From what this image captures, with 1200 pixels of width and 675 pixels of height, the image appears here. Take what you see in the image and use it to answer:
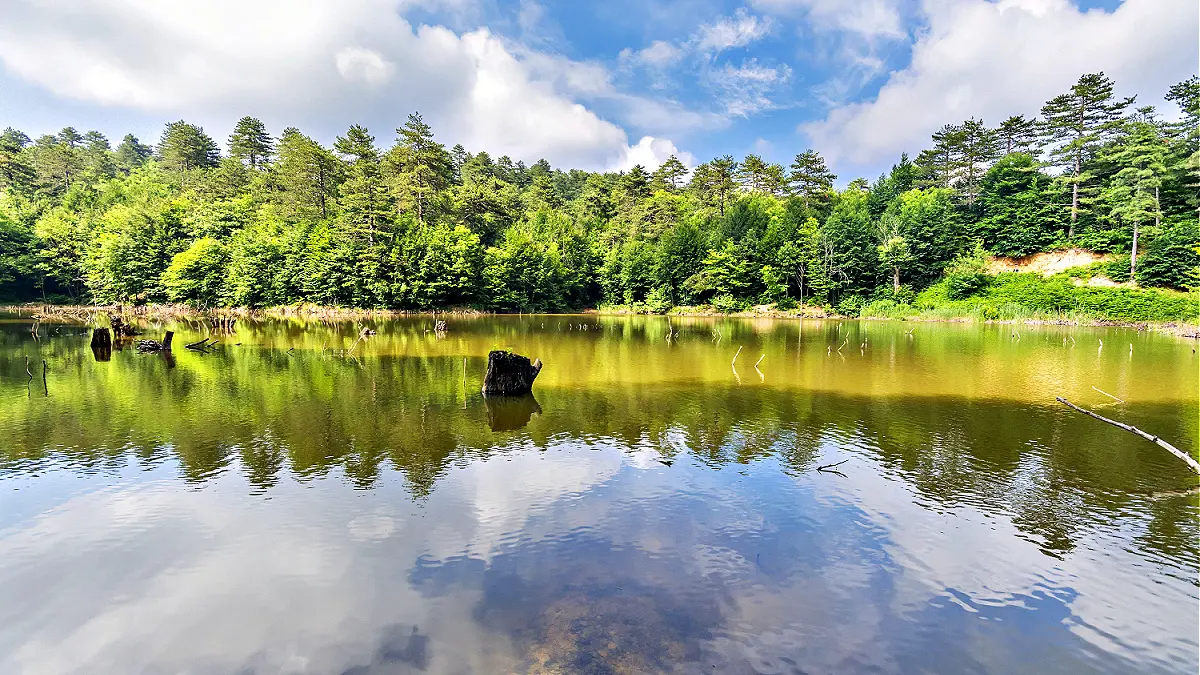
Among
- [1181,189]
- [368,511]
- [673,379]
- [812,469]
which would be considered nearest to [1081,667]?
[812,469]

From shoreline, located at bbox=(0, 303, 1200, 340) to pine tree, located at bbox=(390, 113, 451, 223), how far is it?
15542 mm

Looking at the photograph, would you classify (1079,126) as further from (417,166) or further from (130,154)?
(130,154)

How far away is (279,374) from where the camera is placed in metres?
20.7

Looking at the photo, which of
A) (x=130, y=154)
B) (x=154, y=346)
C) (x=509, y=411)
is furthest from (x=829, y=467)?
(x=130, y=154)

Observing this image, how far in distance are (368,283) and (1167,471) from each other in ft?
205

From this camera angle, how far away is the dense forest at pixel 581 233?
189 feet

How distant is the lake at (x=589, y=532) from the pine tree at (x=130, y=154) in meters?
137

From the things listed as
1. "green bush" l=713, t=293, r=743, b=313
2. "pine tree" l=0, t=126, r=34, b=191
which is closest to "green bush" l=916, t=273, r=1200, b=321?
"green bush" l=713, t=293, r=743, b=313

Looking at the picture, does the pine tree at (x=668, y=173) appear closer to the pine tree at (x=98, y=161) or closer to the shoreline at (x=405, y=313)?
the shoreline at (x=405, y=313)

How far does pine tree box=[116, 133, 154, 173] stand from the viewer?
118 meters

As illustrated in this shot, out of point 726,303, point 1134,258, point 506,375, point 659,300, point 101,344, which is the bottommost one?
point 506,375

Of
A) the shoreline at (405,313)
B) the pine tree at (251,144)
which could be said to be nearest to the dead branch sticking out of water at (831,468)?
the shoreline at (405,313)

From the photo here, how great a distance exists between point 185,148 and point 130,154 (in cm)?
5271

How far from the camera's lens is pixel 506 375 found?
57.2 feet
